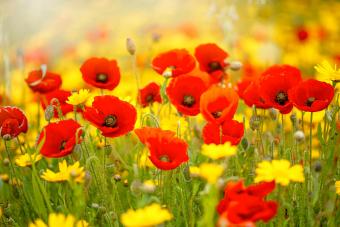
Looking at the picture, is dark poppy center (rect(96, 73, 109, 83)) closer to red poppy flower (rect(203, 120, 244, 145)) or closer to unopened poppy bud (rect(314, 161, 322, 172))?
red poppy flower (rect(203, 120, 244, 145))

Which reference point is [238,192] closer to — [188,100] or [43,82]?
[188,100]

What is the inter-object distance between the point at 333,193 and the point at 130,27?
167 inches

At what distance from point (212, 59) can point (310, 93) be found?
1.47 ft

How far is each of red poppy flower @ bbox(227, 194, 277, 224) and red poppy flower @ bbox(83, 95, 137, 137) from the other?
0.50 m

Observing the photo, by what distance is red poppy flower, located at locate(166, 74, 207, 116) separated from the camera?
163 cm

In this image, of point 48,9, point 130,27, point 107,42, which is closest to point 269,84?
point 107,42

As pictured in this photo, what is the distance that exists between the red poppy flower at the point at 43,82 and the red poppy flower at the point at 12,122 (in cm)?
25

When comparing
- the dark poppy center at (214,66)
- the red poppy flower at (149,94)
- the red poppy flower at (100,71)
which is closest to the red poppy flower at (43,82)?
the red poppy flower at (100,71)

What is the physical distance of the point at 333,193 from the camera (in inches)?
50.9

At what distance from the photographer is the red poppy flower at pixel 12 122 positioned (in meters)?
1.55

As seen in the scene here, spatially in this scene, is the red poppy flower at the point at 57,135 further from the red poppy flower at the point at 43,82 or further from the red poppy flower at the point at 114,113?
the red poppy flower at the point at 43,82

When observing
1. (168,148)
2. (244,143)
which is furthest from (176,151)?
(244,143)

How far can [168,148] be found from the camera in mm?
1367

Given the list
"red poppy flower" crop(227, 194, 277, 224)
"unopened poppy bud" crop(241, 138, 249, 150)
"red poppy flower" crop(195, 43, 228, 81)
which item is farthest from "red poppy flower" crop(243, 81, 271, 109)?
"red poppy flower" crop(227, 194, 277, 224)
